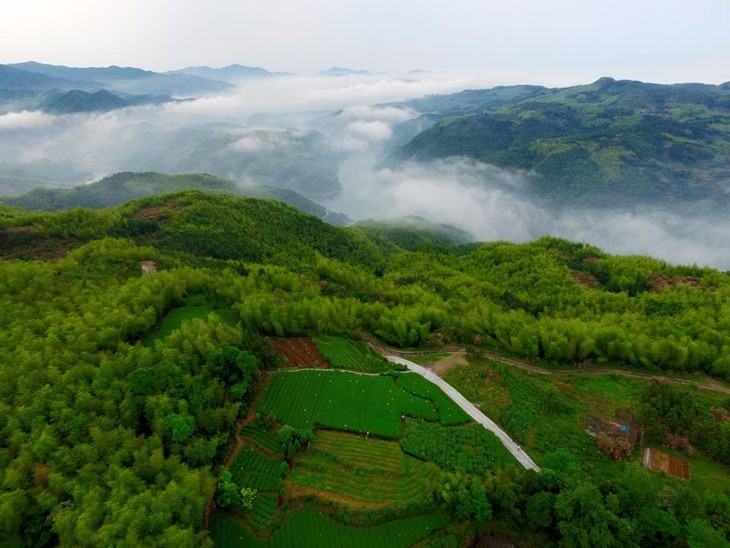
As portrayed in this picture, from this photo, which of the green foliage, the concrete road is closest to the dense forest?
the concrete road

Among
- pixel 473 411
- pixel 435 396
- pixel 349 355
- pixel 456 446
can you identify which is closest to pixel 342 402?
pixel 349 355

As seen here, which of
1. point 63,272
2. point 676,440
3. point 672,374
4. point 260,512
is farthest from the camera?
point 63,272

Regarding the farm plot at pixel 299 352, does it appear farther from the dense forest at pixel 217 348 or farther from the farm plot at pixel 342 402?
the farm plot at pixel 342 402

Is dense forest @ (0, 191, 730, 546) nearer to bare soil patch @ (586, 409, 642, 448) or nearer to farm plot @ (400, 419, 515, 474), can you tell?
bare soil patch @ (586, 409, 642, 448)

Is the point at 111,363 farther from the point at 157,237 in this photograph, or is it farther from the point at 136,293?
the point at 157,237

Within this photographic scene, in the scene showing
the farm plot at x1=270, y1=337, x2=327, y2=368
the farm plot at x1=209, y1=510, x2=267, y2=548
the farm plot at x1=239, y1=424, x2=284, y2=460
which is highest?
the farm plot at x1=270, y1=337, x2=327, y2=368

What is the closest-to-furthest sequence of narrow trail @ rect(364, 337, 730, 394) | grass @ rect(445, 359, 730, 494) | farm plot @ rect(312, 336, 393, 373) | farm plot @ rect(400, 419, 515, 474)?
farm plot @ rect(400, 419, 515, 474) → grass @ rect(445, 359, 730, 494) → narrow trail @ rect(364, 337, 730, 394) → farm plot @ rect(312, 336, 393, 373)

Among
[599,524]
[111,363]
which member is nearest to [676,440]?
[599,524]
